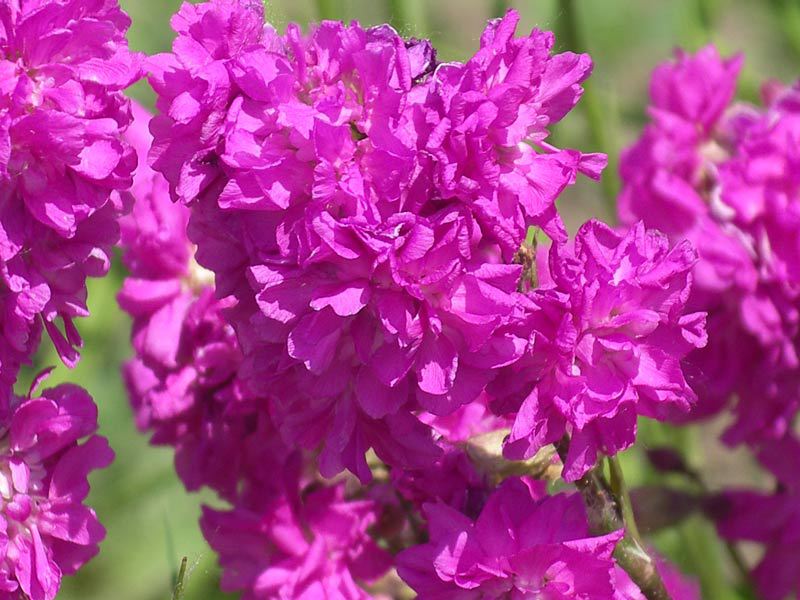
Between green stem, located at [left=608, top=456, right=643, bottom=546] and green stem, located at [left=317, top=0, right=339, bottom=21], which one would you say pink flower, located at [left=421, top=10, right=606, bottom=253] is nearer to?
green stem, located at [left=608, top=456, right=643, bottom=546]

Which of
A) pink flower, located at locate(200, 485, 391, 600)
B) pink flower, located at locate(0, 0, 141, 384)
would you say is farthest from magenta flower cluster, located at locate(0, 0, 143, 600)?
pink flower, located at locate(200, 485, 391, 600)

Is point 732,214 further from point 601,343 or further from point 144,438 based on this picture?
point 144,438

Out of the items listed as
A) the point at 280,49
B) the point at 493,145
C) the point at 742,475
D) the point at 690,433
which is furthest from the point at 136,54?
the point at 742,475

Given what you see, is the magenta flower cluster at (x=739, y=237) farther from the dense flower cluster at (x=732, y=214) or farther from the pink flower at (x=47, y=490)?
Answer: the pink flower at (x=47, y=490)

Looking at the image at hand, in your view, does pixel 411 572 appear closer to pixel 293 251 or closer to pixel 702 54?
pixel 293 251

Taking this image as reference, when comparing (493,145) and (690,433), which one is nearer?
(493,145)

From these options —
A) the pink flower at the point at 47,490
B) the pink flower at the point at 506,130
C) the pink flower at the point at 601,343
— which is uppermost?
the pink flower at the point at 506,130

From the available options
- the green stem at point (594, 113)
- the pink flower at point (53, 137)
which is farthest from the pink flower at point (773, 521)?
the pink flower at point (53, 137)
